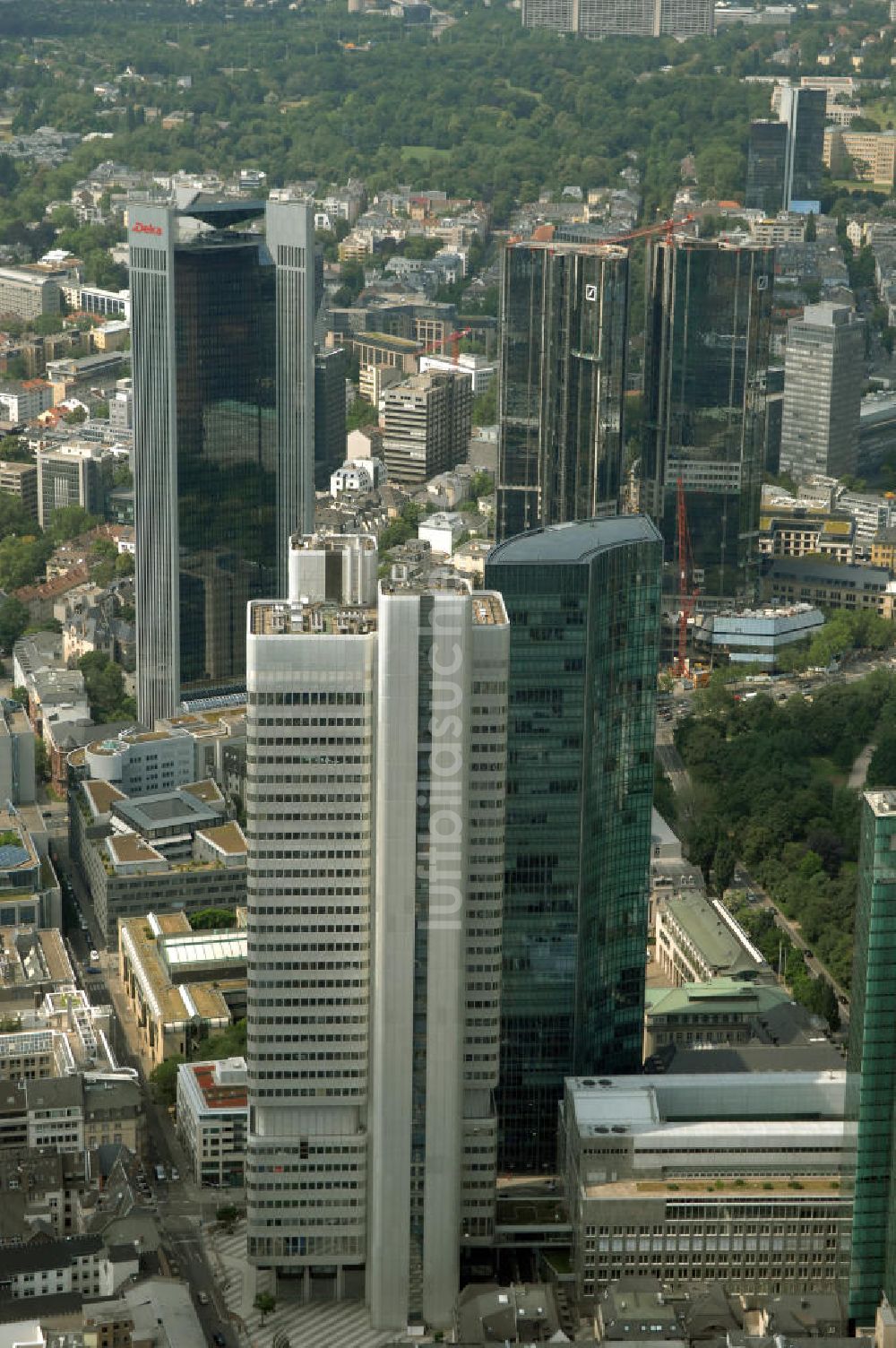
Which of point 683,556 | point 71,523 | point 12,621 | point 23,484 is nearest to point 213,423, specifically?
point 12,621

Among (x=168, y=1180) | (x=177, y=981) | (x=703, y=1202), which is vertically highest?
(x=703, y=1202)

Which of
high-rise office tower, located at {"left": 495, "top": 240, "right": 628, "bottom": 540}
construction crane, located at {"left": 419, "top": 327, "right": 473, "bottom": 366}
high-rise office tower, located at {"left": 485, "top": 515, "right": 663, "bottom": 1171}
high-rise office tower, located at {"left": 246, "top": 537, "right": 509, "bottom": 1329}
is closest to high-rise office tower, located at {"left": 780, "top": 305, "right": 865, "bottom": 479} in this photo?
construction crane, located at {"left": 419, "top": 327, "right": 473, "bottom": 366}

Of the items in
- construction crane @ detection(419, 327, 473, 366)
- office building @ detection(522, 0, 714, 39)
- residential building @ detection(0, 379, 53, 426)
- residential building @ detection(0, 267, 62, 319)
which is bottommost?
residential building @ detection(0, 379, 53, 426)

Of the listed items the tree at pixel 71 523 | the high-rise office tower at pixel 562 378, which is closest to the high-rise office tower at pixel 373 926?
the high-rise office tower at pixel 562 378

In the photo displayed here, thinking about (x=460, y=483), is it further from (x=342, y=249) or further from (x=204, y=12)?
(x=204, y=12)

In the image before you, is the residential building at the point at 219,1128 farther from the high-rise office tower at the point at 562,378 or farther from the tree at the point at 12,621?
the tree at the point at 12,621

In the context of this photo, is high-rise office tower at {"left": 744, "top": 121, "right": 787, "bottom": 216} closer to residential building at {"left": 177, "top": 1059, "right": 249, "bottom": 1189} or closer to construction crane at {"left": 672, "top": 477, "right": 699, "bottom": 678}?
construction crane at {"left": 672, "top": 477, "right": 699, "bottom": 678}

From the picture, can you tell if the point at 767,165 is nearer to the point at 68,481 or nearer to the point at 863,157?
the point at 863,157
